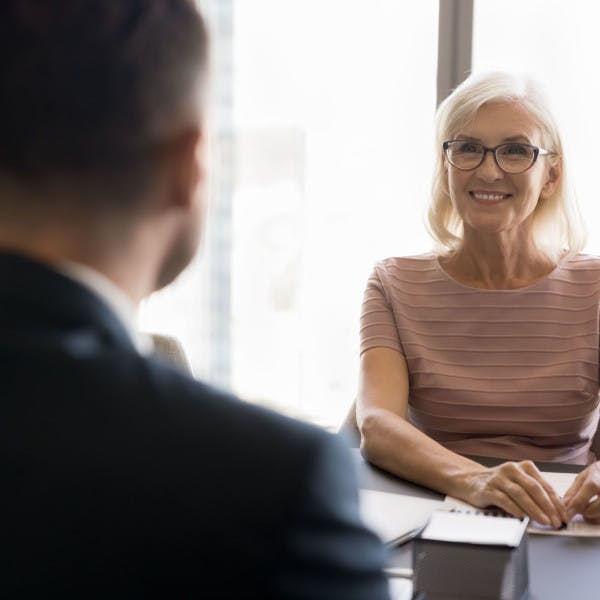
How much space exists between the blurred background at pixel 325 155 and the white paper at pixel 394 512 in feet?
5.67

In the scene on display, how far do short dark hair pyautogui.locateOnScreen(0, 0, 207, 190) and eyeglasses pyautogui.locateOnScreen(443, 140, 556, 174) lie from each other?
1.82 meters

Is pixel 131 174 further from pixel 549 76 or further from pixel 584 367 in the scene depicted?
pixel 549 76

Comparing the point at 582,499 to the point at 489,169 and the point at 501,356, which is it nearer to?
the point at 501,356

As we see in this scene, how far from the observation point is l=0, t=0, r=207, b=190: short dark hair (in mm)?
709

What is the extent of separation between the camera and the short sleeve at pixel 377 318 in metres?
2.49

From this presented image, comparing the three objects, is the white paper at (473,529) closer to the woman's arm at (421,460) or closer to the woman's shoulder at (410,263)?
the woman's arm at (421,460)

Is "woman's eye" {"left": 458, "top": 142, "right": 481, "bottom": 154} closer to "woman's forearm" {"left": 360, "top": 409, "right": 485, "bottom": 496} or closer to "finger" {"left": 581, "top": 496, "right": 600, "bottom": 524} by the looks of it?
"woman's forearm" {"left": 360, "top": 409, "right": 485, "bottom": 496}

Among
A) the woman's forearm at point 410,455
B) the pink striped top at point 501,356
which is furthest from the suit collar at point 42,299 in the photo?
the pink striped top at point 501,356

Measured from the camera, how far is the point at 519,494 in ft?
5.77

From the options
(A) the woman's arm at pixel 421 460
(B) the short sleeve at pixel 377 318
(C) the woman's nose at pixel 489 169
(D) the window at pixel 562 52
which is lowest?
(A) the woman's arm at pixel 421 460

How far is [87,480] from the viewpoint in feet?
2.06

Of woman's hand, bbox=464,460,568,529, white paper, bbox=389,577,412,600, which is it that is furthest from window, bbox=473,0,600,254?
white paper, bbox=389,577,412,600

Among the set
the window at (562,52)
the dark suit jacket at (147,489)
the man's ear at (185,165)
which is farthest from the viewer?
the window at (562,52)

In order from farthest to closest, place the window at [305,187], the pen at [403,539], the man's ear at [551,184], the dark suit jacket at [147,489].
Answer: the window at [305,187] < the man's ear at [551,184] < the pen at [403,539] < the dark suit jacket at [147,489]
